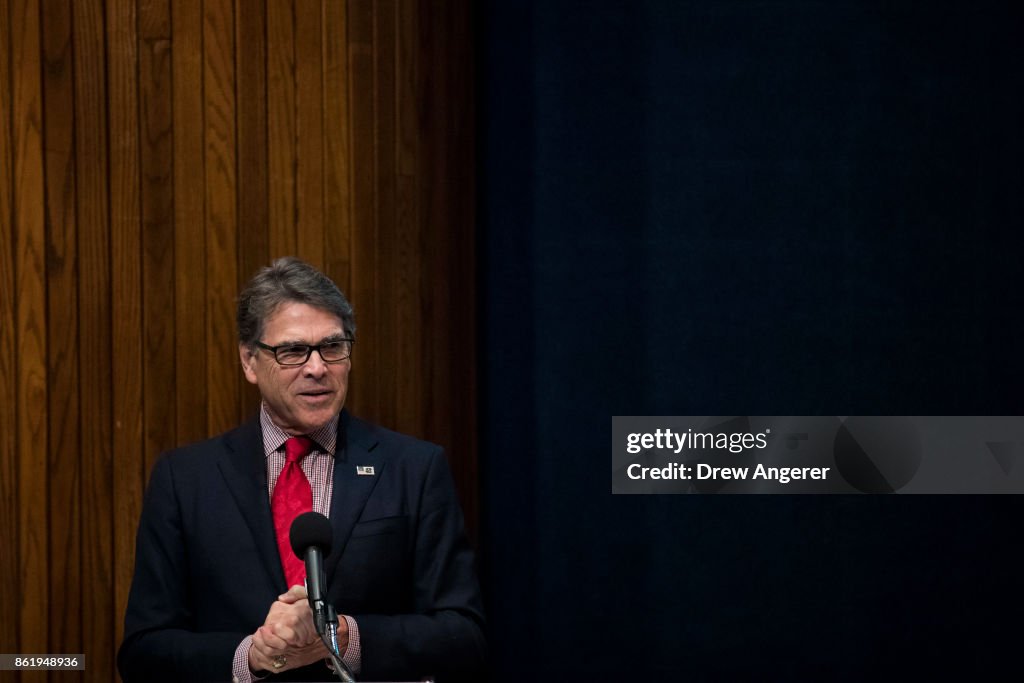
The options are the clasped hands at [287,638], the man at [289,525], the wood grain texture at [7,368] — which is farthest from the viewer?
the wood grain texture at [7,368]

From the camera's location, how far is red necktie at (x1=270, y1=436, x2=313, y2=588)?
7.72 feet

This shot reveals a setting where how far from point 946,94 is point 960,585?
139 centimetres

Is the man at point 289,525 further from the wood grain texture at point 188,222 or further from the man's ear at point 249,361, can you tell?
the wood grain texture at point 188,222

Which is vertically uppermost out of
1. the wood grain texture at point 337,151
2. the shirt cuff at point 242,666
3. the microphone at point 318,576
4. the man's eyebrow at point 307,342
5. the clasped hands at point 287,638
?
the wood grain texture at point 337,151

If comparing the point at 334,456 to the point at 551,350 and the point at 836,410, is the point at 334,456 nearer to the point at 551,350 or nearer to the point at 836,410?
the point at 551,350

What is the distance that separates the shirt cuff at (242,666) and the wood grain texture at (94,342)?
0.76 meters

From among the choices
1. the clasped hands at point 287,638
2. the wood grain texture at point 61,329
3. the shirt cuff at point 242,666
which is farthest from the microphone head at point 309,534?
the wood grain texture at point 61,329

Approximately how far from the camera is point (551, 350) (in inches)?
119

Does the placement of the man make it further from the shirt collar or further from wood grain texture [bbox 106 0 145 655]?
wood grain texture [bbox 106 0 145 655]

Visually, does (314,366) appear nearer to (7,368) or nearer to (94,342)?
(94,342)

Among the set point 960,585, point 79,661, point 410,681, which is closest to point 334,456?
point 410,681

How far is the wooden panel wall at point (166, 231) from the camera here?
9.01 feet

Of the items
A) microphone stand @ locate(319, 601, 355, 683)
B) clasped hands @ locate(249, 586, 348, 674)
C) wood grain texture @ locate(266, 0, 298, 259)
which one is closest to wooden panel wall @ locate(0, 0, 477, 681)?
wood grain texture @ locate(266, 0, 298, 259)

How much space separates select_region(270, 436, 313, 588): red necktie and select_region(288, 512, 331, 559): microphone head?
2.17ft
